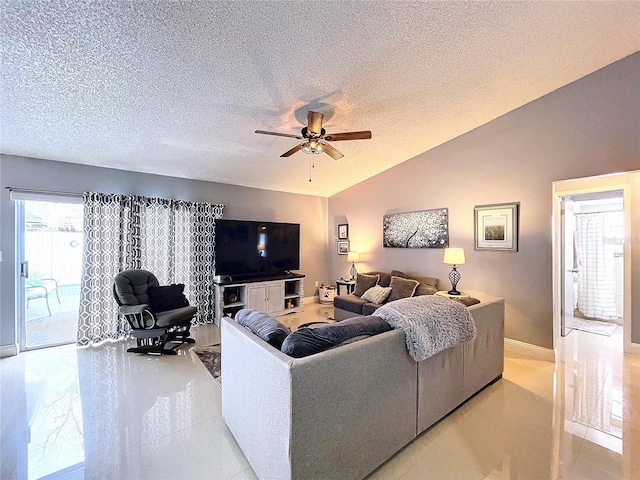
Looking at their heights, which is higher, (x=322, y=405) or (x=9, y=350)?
(x=322, y=405)

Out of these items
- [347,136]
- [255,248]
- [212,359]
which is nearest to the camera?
[347,136]

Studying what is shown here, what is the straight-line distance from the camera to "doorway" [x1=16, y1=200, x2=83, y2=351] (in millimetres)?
3439

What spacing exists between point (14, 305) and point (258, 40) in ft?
14.0

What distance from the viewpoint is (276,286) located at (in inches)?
198

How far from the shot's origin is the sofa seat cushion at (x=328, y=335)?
142 cm

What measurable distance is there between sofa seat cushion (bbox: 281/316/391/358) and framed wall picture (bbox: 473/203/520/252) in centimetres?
268

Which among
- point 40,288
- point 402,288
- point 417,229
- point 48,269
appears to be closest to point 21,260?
point 48,269

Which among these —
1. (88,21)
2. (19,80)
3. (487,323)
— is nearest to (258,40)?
(88,21)

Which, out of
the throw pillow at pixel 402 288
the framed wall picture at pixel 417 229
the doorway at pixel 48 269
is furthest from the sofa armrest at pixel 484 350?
the doorway at pixel 48 269

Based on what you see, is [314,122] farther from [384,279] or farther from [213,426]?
[384,279]

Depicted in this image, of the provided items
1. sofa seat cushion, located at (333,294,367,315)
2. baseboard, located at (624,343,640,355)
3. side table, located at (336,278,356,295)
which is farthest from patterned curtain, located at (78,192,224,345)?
baseboard, located at (624,343,640,355)

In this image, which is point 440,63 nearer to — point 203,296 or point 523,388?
point 523,388

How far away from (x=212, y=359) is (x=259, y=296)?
1.68m

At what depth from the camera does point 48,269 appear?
366cm
